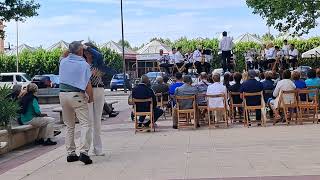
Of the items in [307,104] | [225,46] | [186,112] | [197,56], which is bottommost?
[186,112]

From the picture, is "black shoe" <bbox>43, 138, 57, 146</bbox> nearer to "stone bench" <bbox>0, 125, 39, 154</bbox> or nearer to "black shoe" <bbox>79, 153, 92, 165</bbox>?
"stone bench" <bbox>0, 125, 39, 154</bbox>

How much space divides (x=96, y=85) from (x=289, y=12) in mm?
20744

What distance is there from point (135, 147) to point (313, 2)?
18.3 m

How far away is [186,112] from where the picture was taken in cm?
1475

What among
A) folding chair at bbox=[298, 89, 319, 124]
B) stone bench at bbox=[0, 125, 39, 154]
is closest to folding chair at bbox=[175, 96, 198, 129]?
folding chair at bbox=[298, 89, 319, 124]

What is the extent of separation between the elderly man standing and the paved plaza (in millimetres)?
437

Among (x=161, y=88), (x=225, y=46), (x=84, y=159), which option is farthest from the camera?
(x=225, y=46)

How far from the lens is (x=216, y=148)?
10617 millimetres

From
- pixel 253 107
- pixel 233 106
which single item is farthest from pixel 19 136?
pixel 233 106

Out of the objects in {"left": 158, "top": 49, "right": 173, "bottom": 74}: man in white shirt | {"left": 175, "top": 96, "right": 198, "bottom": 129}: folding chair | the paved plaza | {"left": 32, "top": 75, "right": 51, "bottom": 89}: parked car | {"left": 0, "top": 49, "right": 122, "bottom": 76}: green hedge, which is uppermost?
{"left": 0, "top": 49, "right": 122, "bottom": 76}: green hedge

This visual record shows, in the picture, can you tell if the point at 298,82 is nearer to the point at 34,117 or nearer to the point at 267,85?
the point at 267,85

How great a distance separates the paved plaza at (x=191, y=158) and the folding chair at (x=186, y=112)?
3.16 feet

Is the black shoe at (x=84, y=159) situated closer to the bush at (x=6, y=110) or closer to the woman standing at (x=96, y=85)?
the woman standing at (x=96, y=85)

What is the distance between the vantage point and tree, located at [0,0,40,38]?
25.0m
